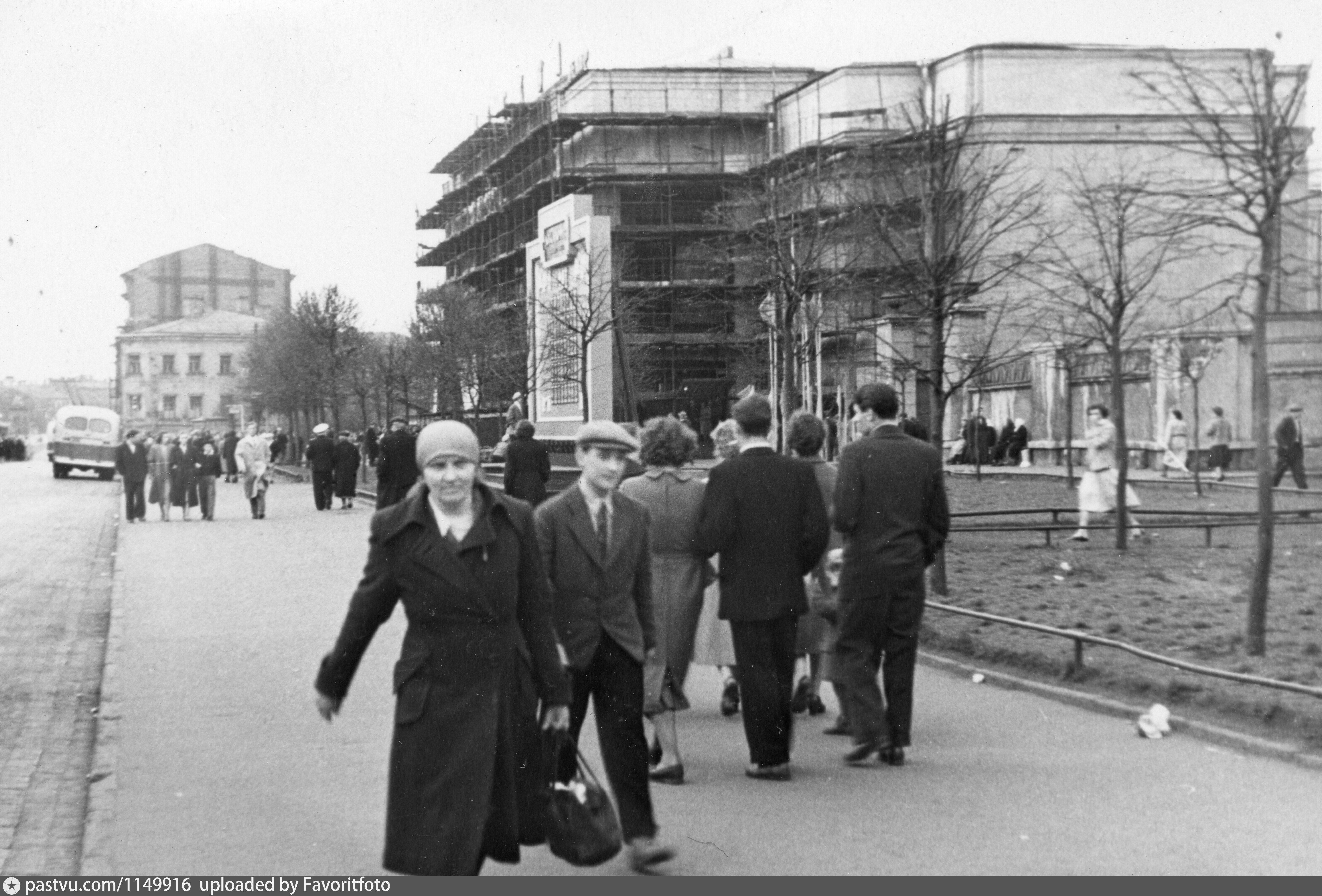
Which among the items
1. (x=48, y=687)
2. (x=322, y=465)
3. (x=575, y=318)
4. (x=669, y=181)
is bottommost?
(x=48, y=687)

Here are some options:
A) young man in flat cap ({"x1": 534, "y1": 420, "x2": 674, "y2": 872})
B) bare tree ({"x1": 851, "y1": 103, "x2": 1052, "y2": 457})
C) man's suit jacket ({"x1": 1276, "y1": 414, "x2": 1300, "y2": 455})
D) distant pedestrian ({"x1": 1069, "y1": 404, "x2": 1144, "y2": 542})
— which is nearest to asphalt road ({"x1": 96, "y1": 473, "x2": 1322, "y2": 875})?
young man in flat cap ({"x1": 534, "y1": 420, "x2": 674, "y2": 872})

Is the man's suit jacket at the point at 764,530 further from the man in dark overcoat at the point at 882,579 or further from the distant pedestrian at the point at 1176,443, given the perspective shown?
the distant pedestrian at the point at 1176,443

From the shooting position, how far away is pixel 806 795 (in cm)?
757

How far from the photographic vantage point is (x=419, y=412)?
6194 cm

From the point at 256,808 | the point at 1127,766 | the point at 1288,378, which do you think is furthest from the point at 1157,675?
the point at 1288,378

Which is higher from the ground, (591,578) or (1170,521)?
(591,578)

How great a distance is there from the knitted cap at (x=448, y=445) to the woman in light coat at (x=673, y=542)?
2760 millimetres

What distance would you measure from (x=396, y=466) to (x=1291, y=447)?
566 inches

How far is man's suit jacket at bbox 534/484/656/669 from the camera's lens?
646 cm

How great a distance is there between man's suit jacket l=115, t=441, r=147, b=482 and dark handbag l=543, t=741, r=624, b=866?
96.8ft

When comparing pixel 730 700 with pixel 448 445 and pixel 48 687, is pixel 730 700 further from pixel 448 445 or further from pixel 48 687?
pixel 448 445

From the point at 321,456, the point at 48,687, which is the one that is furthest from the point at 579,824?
the point at 321,456

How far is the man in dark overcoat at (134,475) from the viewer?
3353 cm

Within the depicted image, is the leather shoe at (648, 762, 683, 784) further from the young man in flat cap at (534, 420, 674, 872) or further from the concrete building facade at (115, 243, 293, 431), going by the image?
the concrete building facade at (115, 243, 293, 431)
